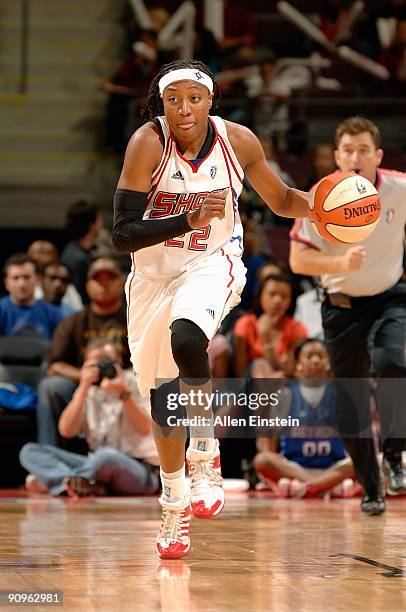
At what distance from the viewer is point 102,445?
7730 millimetres

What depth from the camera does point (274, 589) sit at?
364 centimetres

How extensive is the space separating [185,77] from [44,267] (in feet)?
16.8

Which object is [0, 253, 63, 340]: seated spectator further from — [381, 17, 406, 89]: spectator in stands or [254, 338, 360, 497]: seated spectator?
[381, 17, 406, 89]: spectator in stands

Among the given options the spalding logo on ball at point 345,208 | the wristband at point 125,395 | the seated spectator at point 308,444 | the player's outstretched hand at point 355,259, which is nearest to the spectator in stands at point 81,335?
the wristband at point 125,395

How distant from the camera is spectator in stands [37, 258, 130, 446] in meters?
7.84

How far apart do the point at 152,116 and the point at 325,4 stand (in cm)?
908

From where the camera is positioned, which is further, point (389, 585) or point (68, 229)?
point (68, 229)

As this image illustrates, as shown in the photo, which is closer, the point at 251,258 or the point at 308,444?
the point at 308,444

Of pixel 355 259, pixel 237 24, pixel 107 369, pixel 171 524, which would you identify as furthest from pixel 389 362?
pixel 237 24

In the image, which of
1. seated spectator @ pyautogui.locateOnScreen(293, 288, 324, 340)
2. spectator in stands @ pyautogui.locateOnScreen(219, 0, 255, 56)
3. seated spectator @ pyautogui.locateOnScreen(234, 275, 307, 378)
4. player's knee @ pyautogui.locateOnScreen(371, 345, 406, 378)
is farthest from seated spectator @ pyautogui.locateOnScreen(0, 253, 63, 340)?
spectator in stands @ pyautogui.locateOnScreen(219, 0, 255, 56)

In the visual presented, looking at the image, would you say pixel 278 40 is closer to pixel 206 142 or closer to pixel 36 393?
pixel 36 393

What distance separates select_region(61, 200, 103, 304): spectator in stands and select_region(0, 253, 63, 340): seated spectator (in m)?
0.99

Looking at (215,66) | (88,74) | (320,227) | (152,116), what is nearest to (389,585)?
(320,227)

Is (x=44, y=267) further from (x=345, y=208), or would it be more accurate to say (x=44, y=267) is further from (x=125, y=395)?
(x=345, y=208)
